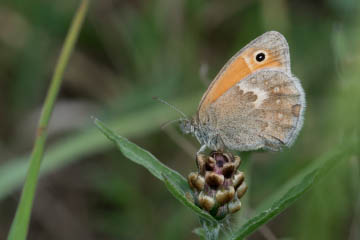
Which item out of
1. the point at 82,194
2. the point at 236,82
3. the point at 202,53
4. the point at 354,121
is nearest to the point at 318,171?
the point at 354,121

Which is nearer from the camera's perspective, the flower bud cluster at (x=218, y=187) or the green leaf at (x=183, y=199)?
the green leaf at (x=183, y=199)

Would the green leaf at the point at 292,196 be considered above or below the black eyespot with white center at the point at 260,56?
below

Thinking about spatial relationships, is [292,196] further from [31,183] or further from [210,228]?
[31,183]

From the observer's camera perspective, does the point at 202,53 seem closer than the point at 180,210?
No

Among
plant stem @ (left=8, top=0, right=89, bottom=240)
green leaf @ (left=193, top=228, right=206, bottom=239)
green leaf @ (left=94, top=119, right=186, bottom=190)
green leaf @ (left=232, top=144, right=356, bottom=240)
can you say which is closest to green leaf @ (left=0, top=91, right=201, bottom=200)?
plant stem @ (left=8, top=0, right=89, bottom=240)

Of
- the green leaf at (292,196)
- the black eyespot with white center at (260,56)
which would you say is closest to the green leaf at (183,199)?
A: the green leaf at (292,196)

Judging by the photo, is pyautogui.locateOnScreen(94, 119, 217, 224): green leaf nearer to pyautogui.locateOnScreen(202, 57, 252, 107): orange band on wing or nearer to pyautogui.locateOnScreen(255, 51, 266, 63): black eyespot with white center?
pyautogui.locateOnScreen(202, 57, 252, 107): orange band on wing

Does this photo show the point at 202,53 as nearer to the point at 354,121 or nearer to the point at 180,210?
the point at 180,210

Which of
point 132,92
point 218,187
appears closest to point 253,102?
point 218,187

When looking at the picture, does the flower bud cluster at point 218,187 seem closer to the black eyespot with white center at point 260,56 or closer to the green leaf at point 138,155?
the green leaf at point 138,155
